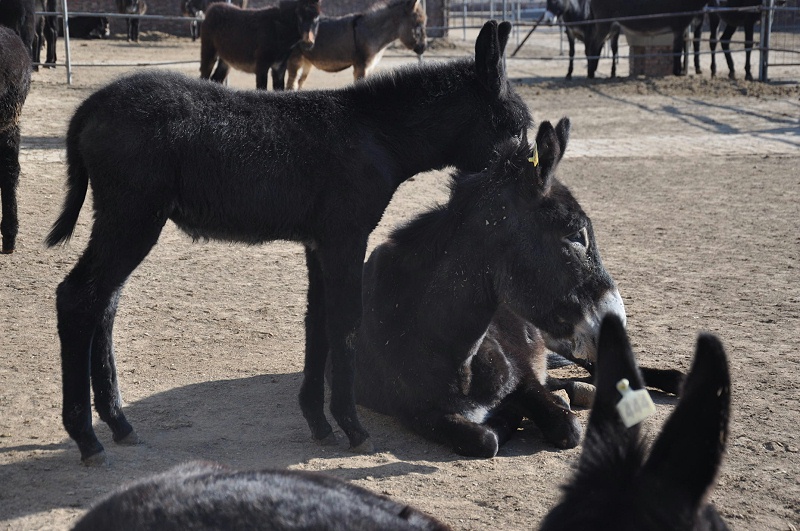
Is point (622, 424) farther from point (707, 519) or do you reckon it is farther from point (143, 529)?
point (143, 529)

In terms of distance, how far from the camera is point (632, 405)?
1.98 metres

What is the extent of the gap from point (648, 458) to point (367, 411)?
3321 mm

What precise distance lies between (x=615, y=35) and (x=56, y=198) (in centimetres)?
1655

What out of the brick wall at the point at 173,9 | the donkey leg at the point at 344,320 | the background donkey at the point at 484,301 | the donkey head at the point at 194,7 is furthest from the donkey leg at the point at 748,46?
the donkey leg at the point at 344,320

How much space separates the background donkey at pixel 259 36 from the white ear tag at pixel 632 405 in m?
14.1

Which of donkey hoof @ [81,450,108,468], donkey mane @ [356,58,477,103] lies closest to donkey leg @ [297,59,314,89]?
donkey mane @ [356,58,477,103]

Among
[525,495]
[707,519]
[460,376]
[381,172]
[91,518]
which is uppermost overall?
[381,172]

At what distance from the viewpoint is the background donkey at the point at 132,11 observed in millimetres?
27703

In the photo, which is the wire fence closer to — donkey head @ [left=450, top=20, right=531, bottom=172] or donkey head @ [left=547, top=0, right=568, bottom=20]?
donkey head @ [left=547, top=0, right=568, bottom=20]

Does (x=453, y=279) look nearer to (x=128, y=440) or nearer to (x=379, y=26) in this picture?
(x=128, y=440)

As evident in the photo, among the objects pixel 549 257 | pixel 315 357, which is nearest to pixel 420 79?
Answer: pixel 549 257

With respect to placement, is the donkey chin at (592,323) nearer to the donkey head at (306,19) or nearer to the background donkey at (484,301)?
the background donkey at (484,301)

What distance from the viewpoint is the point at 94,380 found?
14.5ft

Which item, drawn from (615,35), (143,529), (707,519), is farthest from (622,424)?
(615,35)
